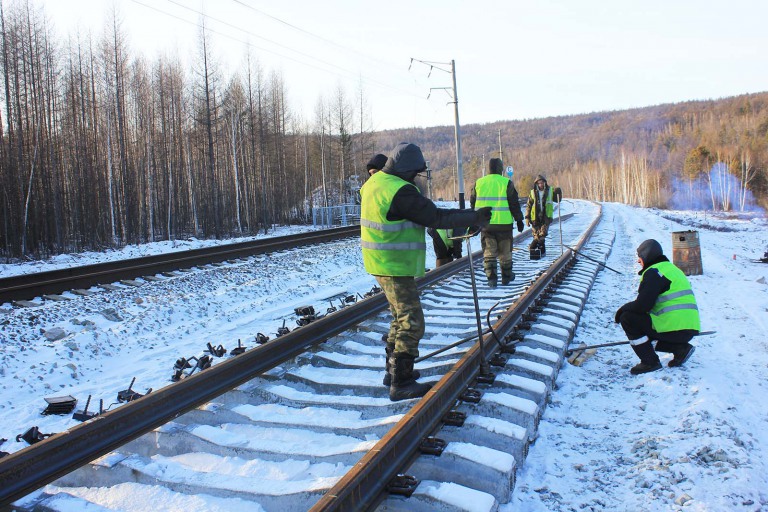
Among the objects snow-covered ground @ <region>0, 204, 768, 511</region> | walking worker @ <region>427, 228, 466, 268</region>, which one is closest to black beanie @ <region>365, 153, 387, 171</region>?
snow-covered ground @ <region>0, 204, 768, 511</region>

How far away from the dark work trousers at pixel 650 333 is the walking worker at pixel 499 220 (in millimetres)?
3847

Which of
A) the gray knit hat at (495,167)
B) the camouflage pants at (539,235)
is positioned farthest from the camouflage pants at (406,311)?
the camouflage pants at (539,235)

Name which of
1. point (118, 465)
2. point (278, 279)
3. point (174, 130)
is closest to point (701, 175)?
point (174, 130)

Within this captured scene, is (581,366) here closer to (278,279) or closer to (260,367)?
(260,367)

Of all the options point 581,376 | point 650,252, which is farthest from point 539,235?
point 581,376

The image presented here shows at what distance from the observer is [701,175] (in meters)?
95.5

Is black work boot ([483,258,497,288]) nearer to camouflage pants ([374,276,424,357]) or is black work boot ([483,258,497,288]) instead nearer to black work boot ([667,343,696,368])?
black work boot ([667,343,696,368])

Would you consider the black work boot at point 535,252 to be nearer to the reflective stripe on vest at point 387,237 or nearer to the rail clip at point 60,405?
the reflective stripe on vest at point 387,237

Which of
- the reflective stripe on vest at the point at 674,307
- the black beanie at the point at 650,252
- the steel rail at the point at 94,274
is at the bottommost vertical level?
the reflective stripe on vest at the point at 674,307

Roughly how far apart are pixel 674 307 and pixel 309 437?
365 cm

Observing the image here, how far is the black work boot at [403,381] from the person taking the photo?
402 centimetres

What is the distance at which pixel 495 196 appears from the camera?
30.0ft

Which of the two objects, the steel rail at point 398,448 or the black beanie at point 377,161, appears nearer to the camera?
the steel rail at point 398,448

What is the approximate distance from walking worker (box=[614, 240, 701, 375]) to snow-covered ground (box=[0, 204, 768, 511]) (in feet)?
0.53
